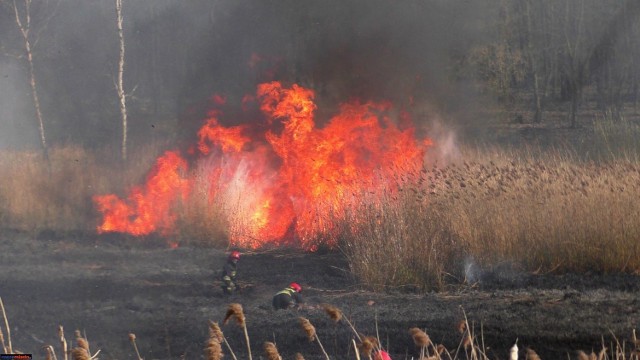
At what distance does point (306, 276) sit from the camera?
1031 cm

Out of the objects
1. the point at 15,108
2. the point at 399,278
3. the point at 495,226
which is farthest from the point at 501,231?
the point at 15,108

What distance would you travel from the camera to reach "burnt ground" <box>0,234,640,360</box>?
7051 millimetres

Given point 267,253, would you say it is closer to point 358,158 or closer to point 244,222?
point 244,222

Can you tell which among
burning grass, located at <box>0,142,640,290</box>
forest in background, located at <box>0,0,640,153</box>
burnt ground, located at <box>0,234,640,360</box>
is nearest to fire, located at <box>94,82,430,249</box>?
forest in background, located at <box>0,0,640,153</box>

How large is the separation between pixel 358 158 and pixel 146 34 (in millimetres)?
21705

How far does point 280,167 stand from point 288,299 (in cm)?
538

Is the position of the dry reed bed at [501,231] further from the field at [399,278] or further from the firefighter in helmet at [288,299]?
the firefighter in helmet at [288,299]

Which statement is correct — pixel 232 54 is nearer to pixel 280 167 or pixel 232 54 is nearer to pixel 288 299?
pixel 280 167

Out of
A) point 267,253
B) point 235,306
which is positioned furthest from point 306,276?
point 235,306

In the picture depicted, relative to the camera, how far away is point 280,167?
13609 millimetres

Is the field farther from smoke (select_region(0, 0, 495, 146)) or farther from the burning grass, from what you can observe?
smoke (select_region(0, 0, 495, 146))

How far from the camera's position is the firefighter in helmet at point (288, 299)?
845cm

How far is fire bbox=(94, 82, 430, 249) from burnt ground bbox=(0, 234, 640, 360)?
134cm

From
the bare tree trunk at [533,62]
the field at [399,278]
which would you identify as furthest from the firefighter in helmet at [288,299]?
the bare tree trunk at [533,62]
